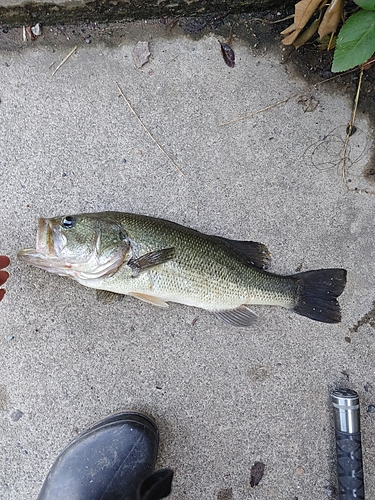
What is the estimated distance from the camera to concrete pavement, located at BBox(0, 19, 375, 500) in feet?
9.12

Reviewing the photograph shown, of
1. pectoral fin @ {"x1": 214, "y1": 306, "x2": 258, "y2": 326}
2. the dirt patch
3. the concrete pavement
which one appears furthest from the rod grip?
the dirt patch

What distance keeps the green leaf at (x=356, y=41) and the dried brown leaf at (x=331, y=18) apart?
27cm

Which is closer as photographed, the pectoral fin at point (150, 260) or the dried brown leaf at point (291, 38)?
the pectoral fin at point (150, 260)

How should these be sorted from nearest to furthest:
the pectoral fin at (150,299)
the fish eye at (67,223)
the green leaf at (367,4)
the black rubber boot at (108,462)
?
the green leaf at (367,4) < the fish eye at (67,223) < the pectoral fin at (150,299) < the black rubber boot at (108,462)

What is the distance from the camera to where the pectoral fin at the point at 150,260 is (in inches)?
95.7

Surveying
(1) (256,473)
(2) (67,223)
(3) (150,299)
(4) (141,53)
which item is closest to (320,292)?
(3) (150,299)

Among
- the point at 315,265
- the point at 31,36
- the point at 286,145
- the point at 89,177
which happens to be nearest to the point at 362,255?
the point at 315,265

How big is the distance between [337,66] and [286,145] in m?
0.64

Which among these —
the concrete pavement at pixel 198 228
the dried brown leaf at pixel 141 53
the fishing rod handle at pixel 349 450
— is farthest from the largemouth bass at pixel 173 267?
the dried brown leaf at pixel 141 53

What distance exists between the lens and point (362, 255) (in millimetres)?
2941

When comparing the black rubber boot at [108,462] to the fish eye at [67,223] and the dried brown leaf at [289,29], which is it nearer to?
the fish eye at [67,223]

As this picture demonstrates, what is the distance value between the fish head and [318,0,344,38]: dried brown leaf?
1.77 metres

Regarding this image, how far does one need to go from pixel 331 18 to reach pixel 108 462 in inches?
121

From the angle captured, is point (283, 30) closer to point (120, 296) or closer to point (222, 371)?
point (120, 296)
